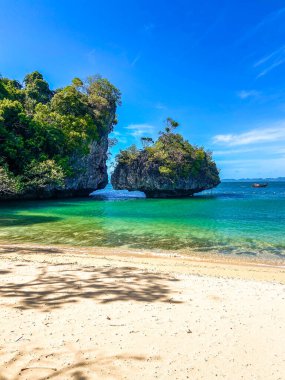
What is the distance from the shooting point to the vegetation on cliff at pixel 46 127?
31792 millimetres

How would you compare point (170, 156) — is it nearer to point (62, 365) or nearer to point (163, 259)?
point (163, 259)

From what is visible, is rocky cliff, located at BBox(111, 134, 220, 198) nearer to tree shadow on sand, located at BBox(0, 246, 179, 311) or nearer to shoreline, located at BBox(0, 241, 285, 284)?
shoreline, located at BBox(0, 241, 285, 284)

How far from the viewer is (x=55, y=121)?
4128 cm

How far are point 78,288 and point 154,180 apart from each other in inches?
1812

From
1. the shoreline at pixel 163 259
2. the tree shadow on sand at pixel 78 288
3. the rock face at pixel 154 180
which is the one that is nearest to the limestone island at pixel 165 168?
the rock face at pixel 154 180

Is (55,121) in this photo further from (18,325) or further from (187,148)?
(18,325)

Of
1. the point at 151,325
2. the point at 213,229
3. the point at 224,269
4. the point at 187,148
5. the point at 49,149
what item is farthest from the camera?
the point at 187,148

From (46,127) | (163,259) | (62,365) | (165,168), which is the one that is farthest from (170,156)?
(62,365)

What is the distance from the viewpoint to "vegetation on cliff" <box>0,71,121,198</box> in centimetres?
3179

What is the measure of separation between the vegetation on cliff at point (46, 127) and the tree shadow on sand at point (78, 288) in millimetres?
21978

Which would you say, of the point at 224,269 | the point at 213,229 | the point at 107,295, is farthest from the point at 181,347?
the point at 213,229

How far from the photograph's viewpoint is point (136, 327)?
12.9 feet

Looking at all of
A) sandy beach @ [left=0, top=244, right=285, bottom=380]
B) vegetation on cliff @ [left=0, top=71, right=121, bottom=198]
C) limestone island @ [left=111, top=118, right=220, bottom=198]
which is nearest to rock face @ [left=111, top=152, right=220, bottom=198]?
limestone island @ [left=111, top=118, right=220, bottom=198]

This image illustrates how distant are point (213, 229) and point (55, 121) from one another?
1288 inches
